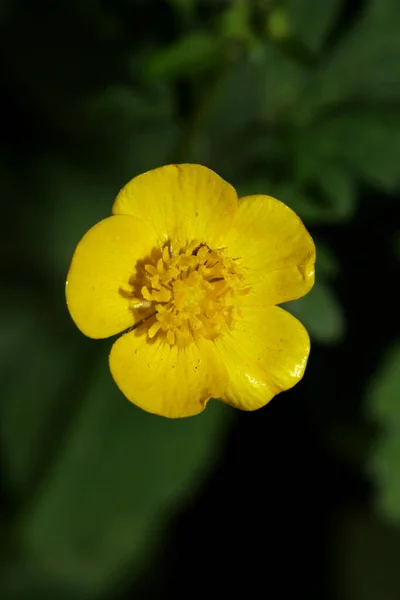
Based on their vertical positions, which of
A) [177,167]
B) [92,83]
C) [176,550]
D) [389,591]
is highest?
[177,167]

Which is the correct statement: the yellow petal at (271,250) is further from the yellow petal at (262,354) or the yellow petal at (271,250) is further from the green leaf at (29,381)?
the green leaf at (29,381)

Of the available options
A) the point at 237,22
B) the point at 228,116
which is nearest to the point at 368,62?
the point at 228,116

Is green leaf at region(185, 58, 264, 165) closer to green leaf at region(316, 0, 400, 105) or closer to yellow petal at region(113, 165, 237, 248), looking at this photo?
Result: green leaf at region(316, 0, 400, 105)

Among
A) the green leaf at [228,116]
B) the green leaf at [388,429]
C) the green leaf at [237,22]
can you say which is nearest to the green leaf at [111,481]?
the green leaf at [388,429]

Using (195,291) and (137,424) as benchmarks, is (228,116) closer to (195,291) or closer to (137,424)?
(195,291)

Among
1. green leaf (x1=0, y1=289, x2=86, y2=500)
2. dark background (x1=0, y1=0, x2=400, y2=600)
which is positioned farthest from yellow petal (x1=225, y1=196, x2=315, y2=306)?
green leaf (x1=0, y1=289, x2=86, y2=500)

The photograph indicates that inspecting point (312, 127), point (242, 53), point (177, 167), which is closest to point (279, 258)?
point (177, 167)

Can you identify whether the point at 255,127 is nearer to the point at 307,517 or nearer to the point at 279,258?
the point at 279,258
